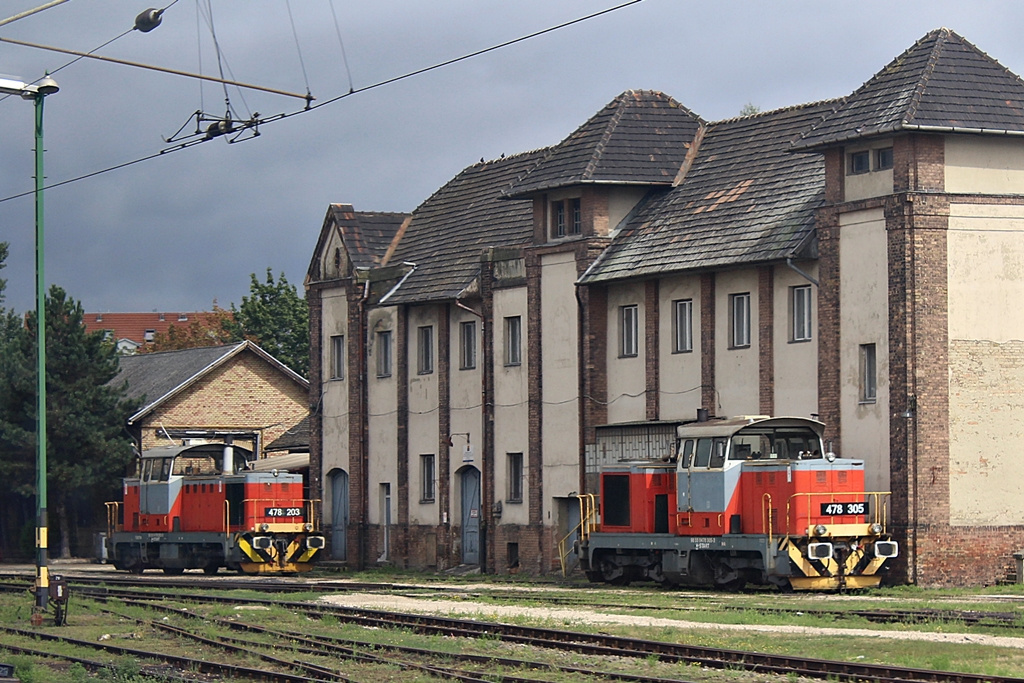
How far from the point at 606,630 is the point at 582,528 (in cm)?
1314

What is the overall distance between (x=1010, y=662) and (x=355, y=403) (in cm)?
3141

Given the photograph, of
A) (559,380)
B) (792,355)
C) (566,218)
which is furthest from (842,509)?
(566,218)

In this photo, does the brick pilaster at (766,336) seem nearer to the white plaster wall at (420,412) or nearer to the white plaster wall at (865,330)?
the white plaster wall at (865,330)

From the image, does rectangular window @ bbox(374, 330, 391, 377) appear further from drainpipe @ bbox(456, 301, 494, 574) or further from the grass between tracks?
the grass between tracks

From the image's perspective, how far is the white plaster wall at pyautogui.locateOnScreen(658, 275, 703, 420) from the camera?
37.1 m

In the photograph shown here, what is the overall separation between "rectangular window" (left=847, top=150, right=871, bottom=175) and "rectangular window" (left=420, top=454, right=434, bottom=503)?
16376mm

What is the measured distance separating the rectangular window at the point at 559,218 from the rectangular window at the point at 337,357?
10508mm

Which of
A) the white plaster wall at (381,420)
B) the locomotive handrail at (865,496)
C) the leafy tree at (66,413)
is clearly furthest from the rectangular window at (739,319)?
the leafy tree at (66,413)

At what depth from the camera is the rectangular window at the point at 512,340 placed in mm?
41969

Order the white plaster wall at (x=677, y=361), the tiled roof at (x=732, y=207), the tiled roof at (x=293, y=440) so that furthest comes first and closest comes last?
the tiled roof at (x=293, y=440)
the white plaster wall at (x=677, y=361)
the tiled roof at (x=732, y=207)

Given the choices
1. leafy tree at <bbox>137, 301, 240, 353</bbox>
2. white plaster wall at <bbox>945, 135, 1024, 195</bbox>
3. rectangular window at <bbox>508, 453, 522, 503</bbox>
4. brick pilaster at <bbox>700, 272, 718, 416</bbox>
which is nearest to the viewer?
white plaster wall at <bbox>945, 135, 1024, 195</bbox>

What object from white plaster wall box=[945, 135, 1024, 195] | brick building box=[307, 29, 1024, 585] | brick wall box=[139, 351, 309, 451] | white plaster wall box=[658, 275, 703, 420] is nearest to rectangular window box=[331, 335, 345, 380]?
brick building box=[307, 29, 1024, 585]

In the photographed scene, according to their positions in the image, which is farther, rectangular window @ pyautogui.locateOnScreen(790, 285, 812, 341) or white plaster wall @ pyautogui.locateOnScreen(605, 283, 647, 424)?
white plaster wall @ pyautogui.locateOnScreen(605, 283, 647, 424)

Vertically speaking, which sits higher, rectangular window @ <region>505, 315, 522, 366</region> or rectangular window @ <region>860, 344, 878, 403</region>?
rectangular window @ <region>505, 315, 522, 366</region>
